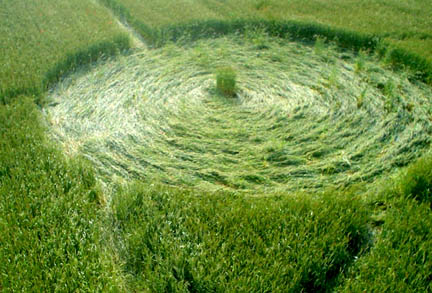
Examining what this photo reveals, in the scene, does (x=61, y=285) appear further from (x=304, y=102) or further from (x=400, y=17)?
(x=400, y=17)

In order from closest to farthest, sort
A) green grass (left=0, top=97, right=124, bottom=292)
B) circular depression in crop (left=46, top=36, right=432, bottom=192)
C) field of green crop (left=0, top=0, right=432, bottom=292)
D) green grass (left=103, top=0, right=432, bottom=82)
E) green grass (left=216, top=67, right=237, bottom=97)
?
green grass (left=0, top=97, right=124, bottom=292) → field of green crop (left=0, top=0, right=432, bottom=292) → circular depression in crop (left=46, top=36, right=432, bottom=192) → green grass (left=216, top=67, right=237, bottom=97) → green grass (left=103, top=0, right=432, bottom=82)

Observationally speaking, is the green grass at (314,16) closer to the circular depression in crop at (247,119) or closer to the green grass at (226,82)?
the circular depression in crop at (247,119)

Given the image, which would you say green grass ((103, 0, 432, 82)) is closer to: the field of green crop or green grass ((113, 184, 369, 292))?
the field of green crop

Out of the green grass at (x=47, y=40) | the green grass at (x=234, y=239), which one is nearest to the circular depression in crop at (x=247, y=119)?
the green grass at (x=47, y=40)

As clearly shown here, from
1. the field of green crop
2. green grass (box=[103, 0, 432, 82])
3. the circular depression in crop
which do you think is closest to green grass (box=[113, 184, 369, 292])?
the field of green crop

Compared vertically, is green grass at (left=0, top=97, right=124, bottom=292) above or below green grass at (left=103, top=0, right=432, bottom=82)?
below
